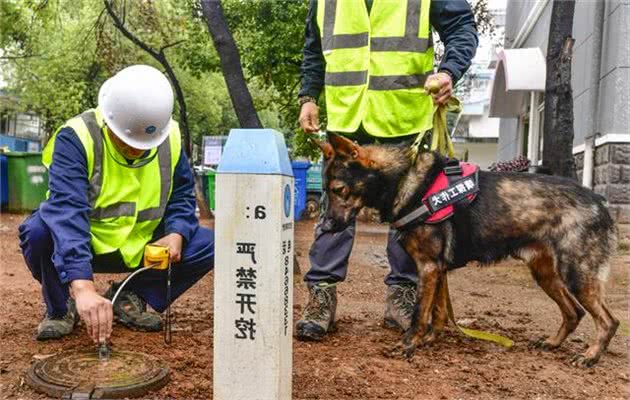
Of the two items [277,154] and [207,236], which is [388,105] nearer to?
[207,236]

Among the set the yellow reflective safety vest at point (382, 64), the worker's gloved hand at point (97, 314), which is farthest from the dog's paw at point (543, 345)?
the worker's gloved hand at point (97, 314)

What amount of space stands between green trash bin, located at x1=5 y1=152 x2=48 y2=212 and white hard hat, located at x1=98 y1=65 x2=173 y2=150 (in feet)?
38.3

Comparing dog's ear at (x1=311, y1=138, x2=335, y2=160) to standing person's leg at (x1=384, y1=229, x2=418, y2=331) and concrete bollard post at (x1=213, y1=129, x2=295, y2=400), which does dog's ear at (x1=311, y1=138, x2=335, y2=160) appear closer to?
standing person's leg at (x1=384, y1=229, x2=418, y2=331)

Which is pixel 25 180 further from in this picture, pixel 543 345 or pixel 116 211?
pixel 543 345

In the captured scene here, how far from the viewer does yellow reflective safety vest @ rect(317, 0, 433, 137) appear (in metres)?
3.88

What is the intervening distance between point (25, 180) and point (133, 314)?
11.5m

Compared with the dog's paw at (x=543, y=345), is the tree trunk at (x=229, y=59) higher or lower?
higher

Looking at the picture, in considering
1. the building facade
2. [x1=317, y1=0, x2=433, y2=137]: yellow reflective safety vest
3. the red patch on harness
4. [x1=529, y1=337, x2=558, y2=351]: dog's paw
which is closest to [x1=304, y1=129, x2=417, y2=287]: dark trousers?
[x1=317, y1=0, x2=433, y2=137]: yellow reflective safety vest

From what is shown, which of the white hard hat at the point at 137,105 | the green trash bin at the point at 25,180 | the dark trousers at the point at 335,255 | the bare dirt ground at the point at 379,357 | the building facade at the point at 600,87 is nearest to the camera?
the bare dirt ground at the point at 379,357

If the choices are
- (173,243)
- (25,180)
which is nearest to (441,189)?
(173,243)

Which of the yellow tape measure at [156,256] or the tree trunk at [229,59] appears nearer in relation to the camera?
the yellow tape measure at [156,256]

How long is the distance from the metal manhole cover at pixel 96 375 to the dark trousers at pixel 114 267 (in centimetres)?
52

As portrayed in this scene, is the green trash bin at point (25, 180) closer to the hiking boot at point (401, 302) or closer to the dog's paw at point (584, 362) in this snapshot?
the hiking boot at point (401, 302)

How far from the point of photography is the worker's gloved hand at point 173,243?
11.6 feet
